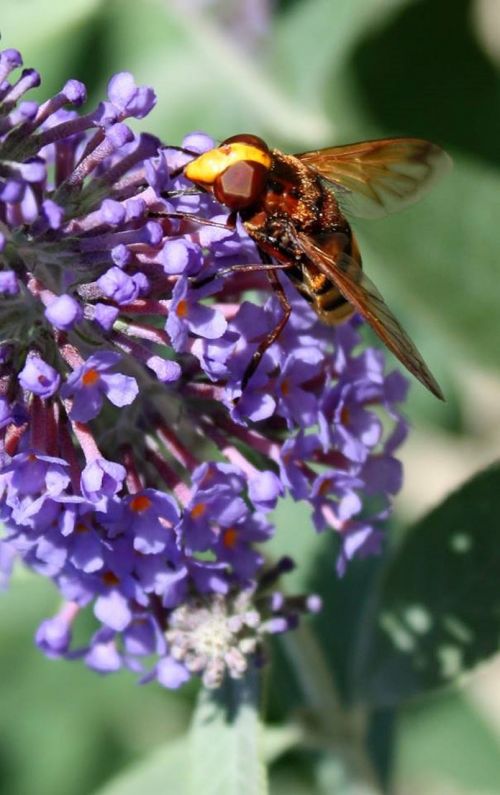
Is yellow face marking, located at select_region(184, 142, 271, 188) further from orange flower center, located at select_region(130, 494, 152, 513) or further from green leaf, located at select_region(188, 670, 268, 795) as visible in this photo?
green leaf, located at select_region(188, 670, 268, 795)

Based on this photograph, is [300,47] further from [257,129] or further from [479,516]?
[479,516]

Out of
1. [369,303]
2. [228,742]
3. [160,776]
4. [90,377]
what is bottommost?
[160,776]

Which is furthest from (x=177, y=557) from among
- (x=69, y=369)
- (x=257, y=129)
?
→ (x=257, y=129)

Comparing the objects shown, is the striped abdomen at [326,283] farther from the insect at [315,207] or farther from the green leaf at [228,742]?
the green leaf at [228,742]

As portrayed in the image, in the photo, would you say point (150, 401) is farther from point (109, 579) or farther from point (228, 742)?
point (228, 742)

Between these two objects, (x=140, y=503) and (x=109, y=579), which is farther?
(x=109, y=579)

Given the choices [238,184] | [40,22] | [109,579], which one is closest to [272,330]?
[238,184]

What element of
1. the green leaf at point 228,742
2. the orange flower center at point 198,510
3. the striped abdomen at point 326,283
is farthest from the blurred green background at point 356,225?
the orange flower center at point 198,510
